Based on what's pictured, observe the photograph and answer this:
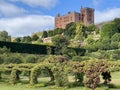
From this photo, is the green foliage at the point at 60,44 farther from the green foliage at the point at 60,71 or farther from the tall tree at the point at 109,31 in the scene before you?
the green foliage at the point at 60,71

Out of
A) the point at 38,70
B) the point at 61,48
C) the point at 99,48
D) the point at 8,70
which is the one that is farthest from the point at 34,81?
the point at 99,48

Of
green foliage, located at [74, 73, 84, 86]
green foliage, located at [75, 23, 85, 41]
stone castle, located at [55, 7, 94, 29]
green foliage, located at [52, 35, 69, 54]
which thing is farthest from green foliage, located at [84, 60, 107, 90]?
stone castle, located at [55, 7, 94, 29]

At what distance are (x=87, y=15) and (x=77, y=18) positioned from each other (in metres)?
4.95

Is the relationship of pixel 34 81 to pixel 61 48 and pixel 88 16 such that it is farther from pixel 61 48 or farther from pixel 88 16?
pixel 88 16

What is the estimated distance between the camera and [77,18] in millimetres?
115188

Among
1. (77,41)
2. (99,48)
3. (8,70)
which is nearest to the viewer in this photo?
(8,70)

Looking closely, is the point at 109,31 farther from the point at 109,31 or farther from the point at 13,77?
the point at 13,77

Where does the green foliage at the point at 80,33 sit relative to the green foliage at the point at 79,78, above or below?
above

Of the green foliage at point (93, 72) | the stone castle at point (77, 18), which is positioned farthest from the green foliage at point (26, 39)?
the green foliage at point (93, 72)

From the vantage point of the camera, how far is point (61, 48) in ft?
182

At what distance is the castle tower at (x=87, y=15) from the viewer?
11819 centimetres

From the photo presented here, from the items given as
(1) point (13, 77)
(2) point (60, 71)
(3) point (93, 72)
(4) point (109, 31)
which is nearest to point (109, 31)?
(4) point (109, 31)

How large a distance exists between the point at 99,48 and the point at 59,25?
6058 cm

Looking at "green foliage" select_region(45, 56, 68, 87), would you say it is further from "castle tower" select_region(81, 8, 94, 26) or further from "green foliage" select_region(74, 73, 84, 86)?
"castle tower" select_region(81, 8, 94, 26)
